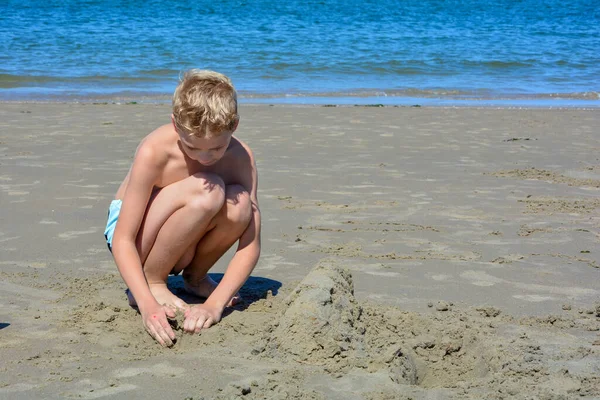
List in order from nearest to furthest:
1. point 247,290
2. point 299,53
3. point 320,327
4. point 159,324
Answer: point 320,327, point 159,324, point 247,290, point 299,53

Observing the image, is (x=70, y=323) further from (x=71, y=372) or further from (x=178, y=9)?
(x=178, y=9)

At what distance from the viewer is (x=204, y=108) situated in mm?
2822

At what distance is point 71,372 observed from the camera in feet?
8.68

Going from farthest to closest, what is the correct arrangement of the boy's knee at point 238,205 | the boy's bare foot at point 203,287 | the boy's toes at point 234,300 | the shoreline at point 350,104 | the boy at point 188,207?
the shoreline at point 350,104 → the boy's bare foot at point 203,287 → the boy's toes at point 234,300 → the boy's knee at point 238,205 → the boy at point 188,207

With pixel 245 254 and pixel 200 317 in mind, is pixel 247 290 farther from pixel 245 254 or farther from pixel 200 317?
pixel 200 317

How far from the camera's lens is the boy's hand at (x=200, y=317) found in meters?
2.99

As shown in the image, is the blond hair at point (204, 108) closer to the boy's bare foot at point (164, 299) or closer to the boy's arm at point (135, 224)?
the boy's arm at point (135, 224)

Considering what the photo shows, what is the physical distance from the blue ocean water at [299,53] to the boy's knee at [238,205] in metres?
8.51

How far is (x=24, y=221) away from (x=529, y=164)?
415 cm

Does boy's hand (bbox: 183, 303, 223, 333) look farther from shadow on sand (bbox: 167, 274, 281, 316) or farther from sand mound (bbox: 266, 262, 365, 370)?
sand mound (bbox: 266, 262, 365, 370)

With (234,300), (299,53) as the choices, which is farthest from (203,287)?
(299,53)

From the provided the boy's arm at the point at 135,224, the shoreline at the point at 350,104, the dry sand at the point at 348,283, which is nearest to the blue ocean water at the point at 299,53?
the shoreline at the point at 350,104

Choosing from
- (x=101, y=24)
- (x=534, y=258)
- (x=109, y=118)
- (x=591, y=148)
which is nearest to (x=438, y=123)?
(x=591, y=148)

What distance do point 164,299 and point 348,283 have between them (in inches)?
30.3
